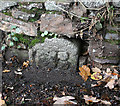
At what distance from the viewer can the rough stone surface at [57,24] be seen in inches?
107

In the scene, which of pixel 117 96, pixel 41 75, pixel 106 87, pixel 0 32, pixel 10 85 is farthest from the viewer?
pixel 0 32

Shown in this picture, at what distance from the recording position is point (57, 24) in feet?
9.00

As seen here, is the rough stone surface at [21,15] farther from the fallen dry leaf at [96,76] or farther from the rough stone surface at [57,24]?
the fallen dry leaf at [96,76]

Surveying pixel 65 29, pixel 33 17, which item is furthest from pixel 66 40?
pixel 33 17

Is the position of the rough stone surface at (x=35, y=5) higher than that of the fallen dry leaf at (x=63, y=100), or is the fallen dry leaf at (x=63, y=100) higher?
the rough stone surface at (x=35, y=5)

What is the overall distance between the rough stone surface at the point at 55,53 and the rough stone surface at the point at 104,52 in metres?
0.27

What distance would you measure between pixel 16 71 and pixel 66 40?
3.15ft

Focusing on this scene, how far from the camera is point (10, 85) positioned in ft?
8.87

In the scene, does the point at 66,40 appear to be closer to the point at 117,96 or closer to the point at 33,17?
the point at 33,17

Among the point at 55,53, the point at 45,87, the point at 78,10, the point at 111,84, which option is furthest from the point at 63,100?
the point at 78,10

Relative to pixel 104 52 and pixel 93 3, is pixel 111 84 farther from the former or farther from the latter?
pixel 93 3

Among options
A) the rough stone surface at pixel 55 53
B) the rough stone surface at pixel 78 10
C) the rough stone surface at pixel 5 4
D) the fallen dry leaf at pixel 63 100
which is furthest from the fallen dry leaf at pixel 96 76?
the rough stone surface at pixel 5 4

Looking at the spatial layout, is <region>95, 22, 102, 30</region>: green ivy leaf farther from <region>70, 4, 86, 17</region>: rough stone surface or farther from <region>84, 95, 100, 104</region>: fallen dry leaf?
<region>84, 95, 100, 104</region>: fallen dry leaf

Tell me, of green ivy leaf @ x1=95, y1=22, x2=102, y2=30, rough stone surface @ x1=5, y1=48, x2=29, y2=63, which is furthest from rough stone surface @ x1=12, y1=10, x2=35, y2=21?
green ivy leaf @ x1=95, y1=22, x2=102, y2=30
